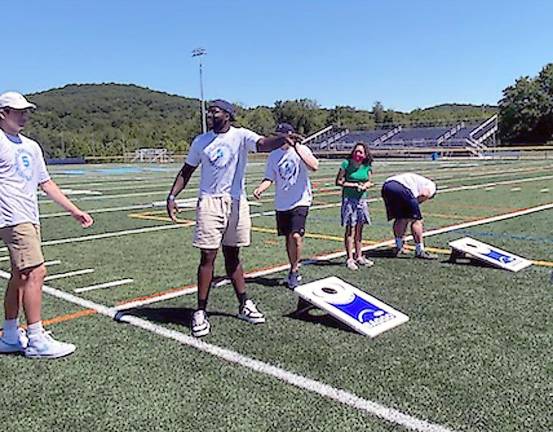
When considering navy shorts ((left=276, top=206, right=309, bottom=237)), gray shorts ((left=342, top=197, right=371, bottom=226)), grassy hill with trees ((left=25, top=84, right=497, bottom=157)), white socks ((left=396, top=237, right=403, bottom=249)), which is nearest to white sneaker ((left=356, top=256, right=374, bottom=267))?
gray shorts ((left=342, top=197, right=371, bottom=226))

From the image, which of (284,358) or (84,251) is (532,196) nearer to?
(84,251)

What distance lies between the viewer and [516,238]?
977 cm

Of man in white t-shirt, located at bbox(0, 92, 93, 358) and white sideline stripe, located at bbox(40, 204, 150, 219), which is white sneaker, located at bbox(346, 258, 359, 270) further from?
white sideline stripe, located at bbox(40, 204, 150, 219)

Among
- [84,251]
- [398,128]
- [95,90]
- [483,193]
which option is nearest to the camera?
[84,251]

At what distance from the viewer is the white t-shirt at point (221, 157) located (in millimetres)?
5105

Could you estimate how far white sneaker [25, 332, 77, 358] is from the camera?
184 inches

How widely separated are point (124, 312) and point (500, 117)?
7793 cm

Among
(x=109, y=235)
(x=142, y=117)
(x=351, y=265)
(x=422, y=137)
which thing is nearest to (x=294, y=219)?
(x=351, y=265)

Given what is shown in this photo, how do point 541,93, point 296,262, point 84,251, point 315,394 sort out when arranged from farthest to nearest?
1. point 541,93
2. point 84,251
3. point 296,262
4. point 315,394

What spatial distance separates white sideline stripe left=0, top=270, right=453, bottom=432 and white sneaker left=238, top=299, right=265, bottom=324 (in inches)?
22.8

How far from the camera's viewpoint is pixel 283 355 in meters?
4.65

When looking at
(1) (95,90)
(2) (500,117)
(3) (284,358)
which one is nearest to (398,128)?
(2) (500,117)

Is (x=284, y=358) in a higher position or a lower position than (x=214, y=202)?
lower

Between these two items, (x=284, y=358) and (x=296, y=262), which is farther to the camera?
(x=296, y=262)
